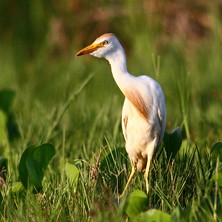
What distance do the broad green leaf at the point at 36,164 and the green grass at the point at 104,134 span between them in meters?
0.05

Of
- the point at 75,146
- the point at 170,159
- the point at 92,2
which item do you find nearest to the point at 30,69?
the point at 92,2

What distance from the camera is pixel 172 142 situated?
9.27ft

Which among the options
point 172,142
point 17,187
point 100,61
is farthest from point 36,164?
point 100,61

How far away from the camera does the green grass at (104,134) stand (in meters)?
2.41

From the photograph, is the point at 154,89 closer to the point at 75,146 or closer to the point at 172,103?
the point at 75,146

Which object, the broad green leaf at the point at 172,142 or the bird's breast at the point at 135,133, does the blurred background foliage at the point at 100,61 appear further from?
the bird's breast at the point at 135,133

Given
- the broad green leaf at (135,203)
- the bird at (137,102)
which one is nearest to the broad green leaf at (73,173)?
the bird at (137,102)

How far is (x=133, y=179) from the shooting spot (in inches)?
103

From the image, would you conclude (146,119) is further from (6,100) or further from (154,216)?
(6,100)

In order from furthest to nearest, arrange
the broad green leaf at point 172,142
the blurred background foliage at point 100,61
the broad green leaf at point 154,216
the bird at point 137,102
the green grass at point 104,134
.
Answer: the blurred background foliage at point 100,61
the broad green leaf at point 172,142
the bird at point 137,102
the green grass at point 104,134
the broad green leaf at point 154,216

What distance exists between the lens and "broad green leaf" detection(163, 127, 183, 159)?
2814 mm

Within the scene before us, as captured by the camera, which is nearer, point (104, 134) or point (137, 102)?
point (137, 102)

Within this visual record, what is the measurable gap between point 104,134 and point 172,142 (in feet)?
1.92

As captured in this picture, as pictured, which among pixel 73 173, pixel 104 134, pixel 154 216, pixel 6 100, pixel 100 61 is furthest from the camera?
pixel 100 61
